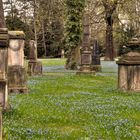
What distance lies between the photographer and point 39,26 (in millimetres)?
63188

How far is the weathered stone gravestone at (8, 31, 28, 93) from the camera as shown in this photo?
51.1ft

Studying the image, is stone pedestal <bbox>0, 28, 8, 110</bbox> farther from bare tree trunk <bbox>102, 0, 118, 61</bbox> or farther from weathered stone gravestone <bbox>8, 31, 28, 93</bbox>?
bare tree trunk <bbox>102, 0, 118, 61</bbox>

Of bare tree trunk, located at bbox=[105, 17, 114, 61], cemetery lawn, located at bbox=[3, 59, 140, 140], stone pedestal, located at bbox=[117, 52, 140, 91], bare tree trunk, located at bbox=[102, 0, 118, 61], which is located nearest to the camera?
cemetery lawn, located at bbox=[3, 59, 140, 140]

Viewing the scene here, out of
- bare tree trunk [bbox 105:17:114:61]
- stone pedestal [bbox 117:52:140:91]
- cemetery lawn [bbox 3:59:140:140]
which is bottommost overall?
cemetery lawn [bbox 3:59:140:140]

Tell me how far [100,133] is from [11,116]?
280 cm

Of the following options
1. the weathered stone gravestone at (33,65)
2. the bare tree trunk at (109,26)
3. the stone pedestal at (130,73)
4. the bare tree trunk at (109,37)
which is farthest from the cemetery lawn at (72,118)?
the bare tree trunk at (109,37)

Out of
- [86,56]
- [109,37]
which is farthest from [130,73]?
[109,37]

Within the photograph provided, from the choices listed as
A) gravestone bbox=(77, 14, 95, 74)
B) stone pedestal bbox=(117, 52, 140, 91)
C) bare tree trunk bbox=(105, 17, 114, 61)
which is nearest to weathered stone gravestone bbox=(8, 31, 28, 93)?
stone pedestal bbox=(117, 52, 140, 91)

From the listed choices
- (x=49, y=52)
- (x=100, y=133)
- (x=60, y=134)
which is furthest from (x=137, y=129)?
(x=49, y=52)

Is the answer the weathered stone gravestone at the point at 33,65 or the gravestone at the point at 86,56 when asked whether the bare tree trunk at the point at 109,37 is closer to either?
the gravestone at the point at 86,56

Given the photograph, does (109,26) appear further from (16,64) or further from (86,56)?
(16,64)

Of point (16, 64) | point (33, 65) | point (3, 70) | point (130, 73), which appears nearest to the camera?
point (3, 70)

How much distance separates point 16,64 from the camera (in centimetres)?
1623

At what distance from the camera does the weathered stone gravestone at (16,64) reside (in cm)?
1558
